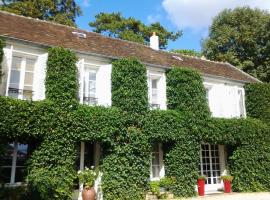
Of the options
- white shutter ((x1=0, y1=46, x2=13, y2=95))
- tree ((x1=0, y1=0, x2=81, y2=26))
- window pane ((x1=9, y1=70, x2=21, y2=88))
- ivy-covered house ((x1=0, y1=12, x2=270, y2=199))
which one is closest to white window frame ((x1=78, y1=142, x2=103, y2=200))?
ivy-covered house ((x1=0, y1=12, x2=270, y2=199))

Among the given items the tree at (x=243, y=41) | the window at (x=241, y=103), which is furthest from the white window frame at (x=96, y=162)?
the tree at (x=243, y=41)

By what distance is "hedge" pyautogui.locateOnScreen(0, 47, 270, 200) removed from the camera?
480 inches

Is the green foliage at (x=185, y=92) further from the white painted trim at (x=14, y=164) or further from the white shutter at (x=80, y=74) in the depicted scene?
the white painted trim at (x=14, y=164)

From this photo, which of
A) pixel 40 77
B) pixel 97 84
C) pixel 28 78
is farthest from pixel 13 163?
pixel 97 84

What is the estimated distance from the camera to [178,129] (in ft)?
52.2

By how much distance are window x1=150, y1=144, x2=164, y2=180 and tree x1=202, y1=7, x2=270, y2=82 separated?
1674 cm

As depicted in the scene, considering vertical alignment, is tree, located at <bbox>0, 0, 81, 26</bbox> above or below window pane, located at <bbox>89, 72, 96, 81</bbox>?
above

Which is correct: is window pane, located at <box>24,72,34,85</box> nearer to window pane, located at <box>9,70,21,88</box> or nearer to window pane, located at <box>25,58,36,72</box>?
window pane, located at <box>25,58,36,72</box>

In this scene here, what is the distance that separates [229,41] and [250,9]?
3731 millimetres

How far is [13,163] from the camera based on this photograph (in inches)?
493

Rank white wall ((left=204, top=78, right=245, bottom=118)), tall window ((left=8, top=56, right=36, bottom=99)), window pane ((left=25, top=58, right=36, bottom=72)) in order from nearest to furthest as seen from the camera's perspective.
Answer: tall window ((left=8, top=56, right=36, bottom=99)), window pane ((left=25, top=58, right=36, bottom=72)), white wall ((left=204, top=78, right=245, bottom=118))

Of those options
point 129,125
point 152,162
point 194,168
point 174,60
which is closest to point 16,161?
point 129,125

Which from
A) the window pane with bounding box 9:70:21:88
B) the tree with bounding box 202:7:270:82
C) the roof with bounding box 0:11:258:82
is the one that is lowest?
the window pane with bounding box 9:70:21:88

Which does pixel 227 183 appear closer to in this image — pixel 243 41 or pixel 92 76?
pixel 92 76
